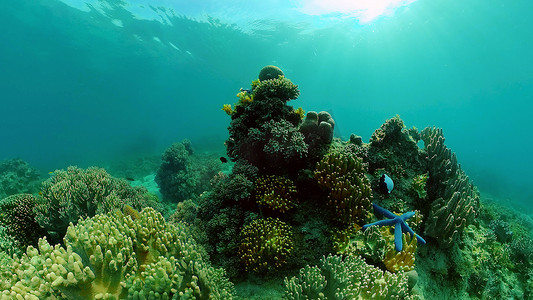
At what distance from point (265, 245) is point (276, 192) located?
1408mm

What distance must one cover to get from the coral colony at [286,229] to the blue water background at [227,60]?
87.2 feet

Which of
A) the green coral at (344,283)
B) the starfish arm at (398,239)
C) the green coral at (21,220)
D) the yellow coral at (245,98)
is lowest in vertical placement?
the green coral at (344,283)

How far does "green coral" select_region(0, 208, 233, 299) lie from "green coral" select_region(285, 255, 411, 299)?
1099 millimetres

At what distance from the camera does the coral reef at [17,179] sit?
729 inches

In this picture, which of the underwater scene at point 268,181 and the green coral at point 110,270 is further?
the underwater scene at point 268,181

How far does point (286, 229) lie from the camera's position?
4973mm

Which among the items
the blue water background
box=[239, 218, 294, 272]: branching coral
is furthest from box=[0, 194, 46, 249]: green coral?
the blue water background

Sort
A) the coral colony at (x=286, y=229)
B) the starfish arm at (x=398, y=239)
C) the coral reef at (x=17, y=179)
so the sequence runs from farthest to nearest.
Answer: the coral reef at (x=17, y=179) < the starfish arm at (x=398, y=239) < the coral colony at (x=286, y=229)

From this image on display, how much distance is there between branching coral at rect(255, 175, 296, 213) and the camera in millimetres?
5383

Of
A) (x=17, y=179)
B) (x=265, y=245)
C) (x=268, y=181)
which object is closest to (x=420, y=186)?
(x=268, y=181)

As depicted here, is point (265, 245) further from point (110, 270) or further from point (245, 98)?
point (245, 98)

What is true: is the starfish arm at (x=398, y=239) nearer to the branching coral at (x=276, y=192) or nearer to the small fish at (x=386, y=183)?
the small fish at (x=386, y=183)

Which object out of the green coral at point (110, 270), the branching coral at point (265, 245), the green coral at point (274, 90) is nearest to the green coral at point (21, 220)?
the green coral at point (110, 270)

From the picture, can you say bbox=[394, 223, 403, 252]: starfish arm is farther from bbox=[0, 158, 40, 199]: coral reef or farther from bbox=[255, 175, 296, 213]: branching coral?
bbox=[0, 158, 40, 199]: coral reef
